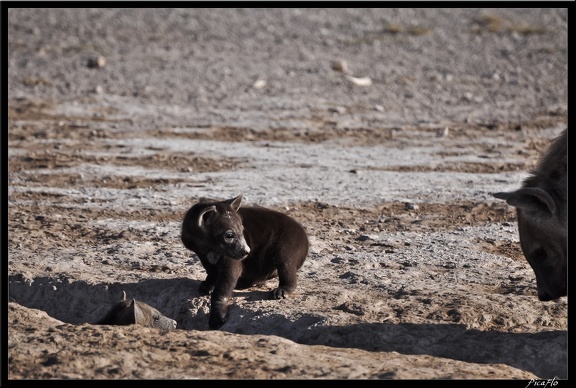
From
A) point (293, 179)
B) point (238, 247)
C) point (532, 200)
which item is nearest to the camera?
point (532, 200)

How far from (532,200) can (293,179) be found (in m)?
4.48

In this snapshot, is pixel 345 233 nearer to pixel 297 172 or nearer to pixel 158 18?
pixel 297 172

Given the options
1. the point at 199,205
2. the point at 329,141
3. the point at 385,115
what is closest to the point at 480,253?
the point at 199,205

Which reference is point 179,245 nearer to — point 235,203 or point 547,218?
point 235,203

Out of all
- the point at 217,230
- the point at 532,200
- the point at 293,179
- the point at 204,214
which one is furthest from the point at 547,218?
the point at 293,179

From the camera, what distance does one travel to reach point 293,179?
10.2 m

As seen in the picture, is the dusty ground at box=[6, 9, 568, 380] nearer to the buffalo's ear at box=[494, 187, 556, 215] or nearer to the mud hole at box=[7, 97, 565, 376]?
the mud hole at box=[7, 97, 565, 376]

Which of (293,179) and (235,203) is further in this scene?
(293,179)

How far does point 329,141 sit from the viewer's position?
1209 centimetres

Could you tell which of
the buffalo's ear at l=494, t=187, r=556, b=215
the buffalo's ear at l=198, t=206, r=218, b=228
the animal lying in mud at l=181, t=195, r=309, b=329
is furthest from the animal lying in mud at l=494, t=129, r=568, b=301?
the buffalo's ear at l=198, t=206, r=218, b=228

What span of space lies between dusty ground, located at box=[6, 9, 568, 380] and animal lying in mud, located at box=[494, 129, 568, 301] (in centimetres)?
32

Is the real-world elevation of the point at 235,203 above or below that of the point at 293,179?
above

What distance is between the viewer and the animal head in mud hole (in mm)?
6520

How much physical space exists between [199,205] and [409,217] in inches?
105
